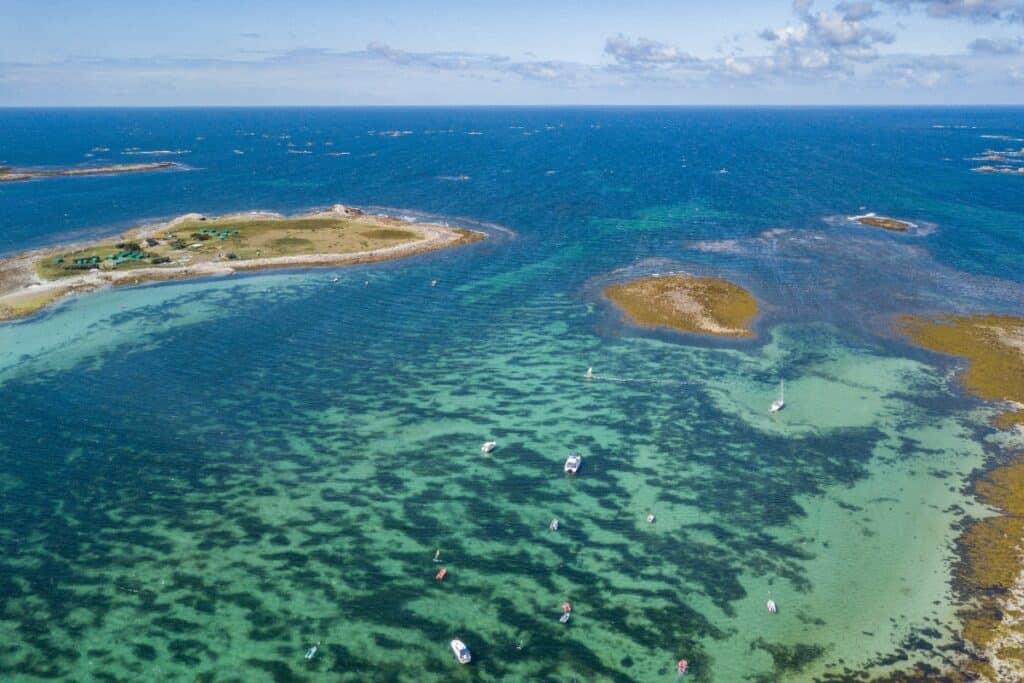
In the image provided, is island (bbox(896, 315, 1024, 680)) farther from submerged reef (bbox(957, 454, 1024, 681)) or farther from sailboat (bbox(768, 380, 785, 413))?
sailboat (bbox(768, 380, 785, 413))

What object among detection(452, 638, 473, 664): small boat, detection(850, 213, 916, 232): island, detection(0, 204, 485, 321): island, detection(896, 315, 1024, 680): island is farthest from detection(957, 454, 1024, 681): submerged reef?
detection(850, 213, 916, 232): island

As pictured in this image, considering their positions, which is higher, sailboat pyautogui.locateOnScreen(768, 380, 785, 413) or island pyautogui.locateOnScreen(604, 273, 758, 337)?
island pyautogui.locateOnScreen(604, 273, 758, 337)

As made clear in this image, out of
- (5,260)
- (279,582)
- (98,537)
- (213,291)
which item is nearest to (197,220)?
(5,260)

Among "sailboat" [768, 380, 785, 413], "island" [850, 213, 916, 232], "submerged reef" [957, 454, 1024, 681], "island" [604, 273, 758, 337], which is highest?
"island" [850, 213, 916, 232]

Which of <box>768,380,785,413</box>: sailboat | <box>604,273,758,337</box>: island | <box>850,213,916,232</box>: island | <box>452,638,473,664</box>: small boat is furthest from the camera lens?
<box>850,213,916,232</box>: island

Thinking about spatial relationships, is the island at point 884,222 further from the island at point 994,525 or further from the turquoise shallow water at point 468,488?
the island at point 994,525

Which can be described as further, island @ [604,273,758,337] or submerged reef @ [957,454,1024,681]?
island @ [604,273,758,337]

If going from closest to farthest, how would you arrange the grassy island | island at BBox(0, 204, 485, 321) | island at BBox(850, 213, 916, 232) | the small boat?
the small boat
the grassy island
island at BBox(0, 204, 485, 321)
island at BBox(850, 213, 916, 232)
